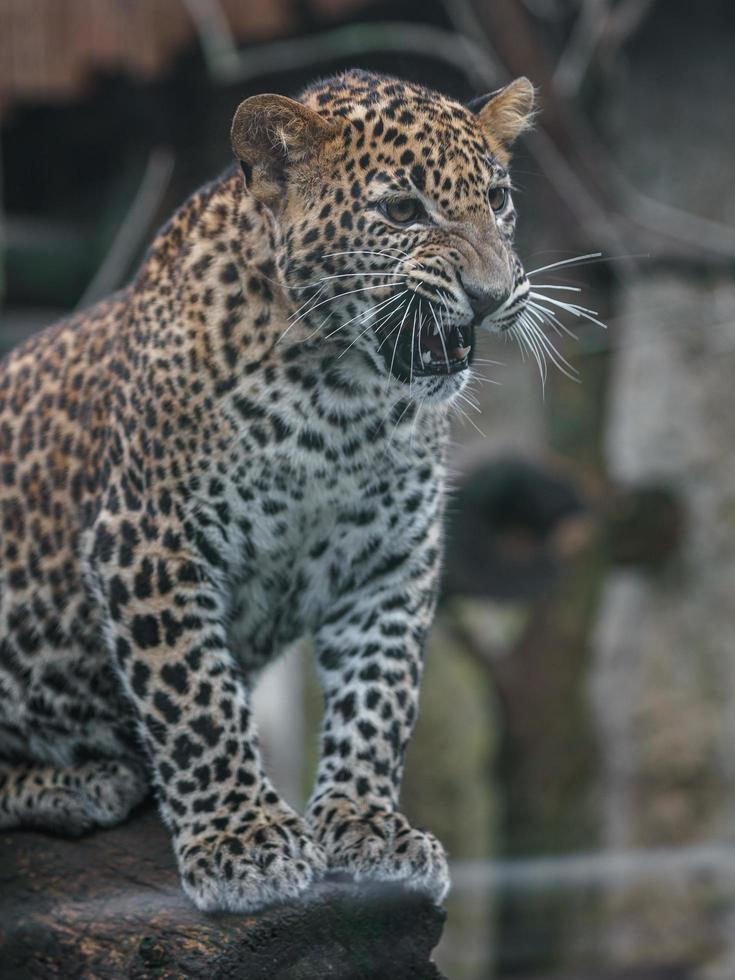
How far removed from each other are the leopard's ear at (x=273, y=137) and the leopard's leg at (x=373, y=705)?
1.30 metres

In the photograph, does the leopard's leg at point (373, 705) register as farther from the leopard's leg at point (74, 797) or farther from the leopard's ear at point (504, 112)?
the leopard's ear at point (504, 112)

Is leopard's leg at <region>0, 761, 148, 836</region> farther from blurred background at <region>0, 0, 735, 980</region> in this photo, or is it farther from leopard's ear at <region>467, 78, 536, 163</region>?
leopard's ear at <region>467, 78, 536, 163</region>

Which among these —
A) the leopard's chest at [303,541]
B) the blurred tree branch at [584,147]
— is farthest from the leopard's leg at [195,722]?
the blurred tree branch at [584,147]

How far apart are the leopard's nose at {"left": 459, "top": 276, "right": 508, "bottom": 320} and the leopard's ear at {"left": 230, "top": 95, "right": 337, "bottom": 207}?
1.94 feet

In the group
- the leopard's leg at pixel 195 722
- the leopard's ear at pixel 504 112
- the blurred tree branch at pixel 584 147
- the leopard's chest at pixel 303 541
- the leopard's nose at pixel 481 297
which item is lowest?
the leopard's leg at pixel 195 722

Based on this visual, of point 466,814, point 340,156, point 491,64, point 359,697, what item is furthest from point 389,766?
point 466,814

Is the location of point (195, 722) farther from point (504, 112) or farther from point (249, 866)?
point (504, 112)

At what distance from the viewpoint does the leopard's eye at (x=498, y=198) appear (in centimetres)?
437

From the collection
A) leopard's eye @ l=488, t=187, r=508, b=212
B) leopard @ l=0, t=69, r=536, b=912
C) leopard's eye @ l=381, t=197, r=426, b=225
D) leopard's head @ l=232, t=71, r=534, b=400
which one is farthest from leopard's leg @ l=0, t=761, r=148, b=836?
leopard's eye @ l=488, t=187, r=508, b=212

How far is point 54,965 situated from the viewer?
181 inches

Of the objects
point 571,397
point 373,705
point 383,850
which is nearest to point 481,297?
point 373,705

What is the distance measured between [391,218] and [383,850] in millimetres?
1824

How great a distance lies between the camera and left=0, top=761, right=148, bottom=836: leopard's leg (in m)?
5.16

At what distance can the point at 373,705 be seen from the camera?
16.1 ft
